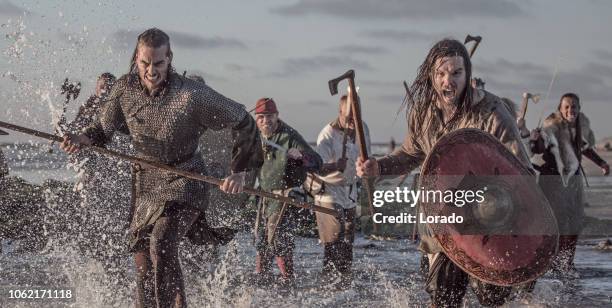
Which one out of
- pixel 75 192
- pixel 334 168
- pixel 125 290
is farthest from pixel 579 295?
pixel 75 192

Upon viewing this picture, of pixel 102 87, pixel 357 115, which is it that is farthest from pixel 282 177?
pixel 357 115

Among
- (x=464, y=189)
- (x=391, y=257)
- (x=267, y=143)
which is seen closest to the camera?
(x=464, y=189)

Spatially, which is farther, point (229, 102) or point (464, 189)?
point (229, 102)

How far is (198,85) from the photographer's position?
6.21m

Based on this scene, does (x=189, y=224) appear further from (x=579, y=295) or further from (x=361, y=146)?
(x=579, y=295)

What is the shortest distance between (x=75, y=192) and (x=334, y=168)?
249 centimetres

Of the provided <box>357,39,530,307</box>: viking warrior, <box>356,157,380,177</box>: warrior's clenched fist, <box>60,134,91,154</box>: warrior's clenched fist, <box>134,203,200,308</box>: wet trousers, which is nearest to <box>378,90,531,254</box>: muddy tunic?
<box>357,39,530,307</box>: viking warrior

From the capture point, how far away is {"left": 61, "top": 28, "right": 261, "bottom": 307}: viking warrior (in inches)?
237

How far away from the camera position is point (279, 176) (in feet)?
31.9

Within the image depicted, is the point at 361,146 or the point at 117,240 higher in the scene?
the point at 361,146

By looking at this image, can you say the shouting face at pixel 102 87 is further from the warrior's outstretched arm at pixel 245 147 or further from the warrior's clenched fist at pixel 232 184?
the warrior's clenched fist at pixel 232 184

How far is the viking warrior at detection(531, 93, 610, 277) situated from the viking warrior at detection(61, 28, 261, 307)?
525 cm

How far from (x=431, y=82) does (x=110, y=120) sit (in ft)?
6.44

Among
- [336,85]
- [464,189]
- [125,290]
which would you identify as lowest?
[125,290]
